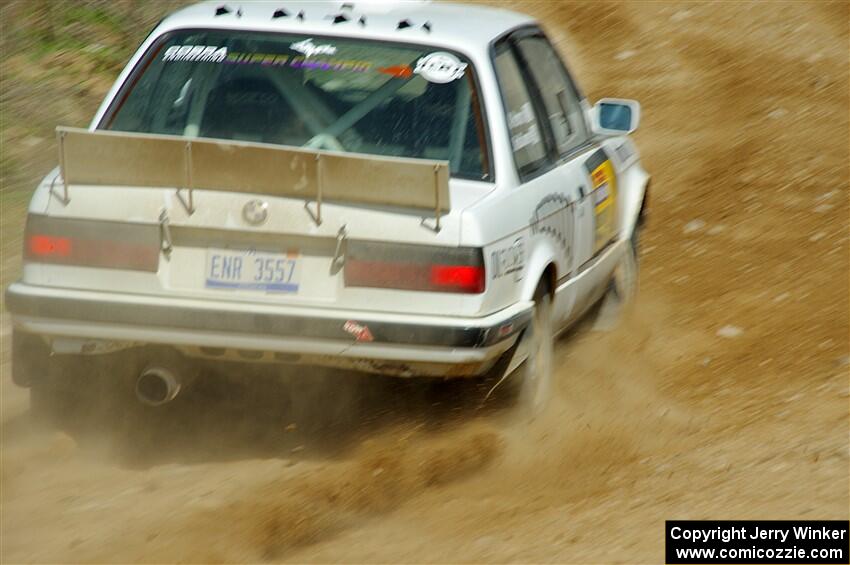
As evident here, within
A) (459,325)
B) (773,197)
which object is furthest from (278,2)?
(773,197)

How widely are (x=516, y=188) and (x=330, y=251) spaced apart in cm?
89

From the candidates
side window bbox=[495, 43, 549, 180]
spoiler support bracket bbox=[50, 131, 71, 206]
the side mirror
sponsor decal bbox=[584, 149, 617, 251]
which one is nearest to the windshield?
side window bbox=[495, 43, 549, 180]

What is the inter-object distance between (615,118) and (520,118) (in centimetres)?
114

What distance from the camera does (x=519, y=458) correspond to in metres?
6.05

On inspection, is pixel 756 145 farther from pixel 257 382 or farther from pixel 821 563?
pixel 821 563

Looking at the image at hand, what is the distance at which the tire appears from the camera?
6.31 m

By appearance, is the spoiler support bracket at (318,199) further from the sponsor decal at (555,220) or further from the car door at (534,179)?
the sponsor decal at (555,220)

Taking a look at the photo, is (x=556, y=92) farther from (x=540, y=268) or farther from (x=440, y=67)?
(x=540, y=268)

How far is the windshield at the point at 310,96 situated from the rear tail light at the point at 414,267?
1.91ft

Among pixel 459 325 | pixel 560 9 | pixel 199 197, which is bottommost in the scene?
pixel 560 9

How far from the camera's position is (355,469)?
592cm

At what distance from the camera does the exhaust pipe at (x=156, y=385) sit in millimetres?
5941

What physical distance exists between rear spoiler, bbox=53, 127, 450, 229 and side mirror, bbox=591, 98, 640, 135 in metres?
2.15

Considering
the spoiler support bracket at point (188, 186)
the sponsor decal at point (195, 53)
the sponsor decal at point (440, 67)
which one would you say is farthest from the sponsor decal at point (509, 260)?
the sponsor decal at point (195, 53)
